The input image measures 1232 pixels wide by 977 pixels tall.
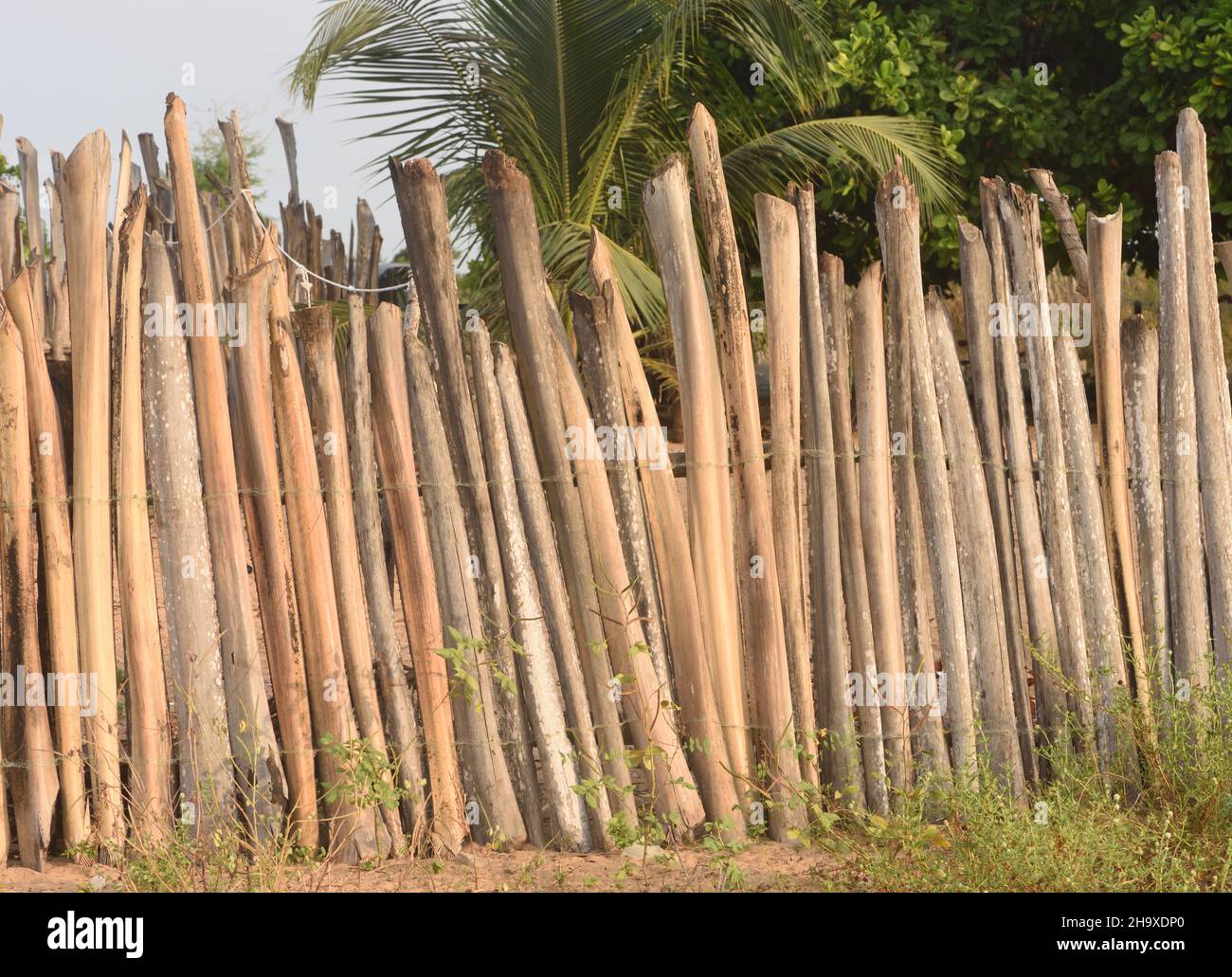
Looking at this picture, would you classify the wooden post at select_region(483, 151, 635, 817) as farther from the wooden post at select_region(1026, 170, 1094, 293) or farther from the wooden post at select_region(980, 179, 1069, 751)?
the wooden post at select_region(1026, 170, 1094, 293)

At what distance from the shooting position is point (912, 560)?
4.02 m

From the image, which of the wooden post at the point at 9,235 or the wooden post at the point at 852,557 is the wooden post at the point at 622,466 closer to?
the wooden post at the point at 852,557

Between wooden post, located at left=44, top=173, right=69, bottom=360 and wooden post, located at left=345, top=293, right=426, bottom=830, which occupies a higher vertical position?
wooden post, located at left=44, top=173, right=69, bottom=360

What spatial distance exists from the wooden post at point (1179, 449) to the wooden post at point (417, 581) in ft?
7.56

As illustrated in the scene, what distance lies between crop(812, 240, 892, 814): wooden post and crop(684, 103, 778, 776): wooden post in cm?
22

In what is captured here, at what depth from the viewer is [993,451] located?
413 cm

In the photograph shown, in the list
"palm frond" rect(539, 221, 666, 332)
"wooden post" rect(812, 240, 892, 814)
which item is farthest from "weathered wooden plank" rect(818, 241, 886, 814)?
"palm frond" rect(539, 221, 666, 332)

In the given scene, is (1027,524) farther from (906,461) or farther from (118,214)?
(118,214)

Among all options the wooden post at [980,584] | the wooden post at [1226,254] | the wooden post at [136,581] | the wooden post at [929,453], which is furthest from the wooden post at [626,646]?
the wooden post at [1226,254]

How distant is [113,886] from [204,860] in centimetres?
26

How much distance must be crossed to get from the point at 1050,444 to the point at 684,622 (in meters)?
1.34

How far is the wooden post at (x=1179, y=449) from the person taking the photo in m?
4.20

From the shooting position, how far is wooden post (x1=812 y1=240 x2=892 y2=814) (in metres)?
3.91

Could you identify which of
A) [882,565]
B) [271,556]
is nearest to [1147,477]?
[882,565]
